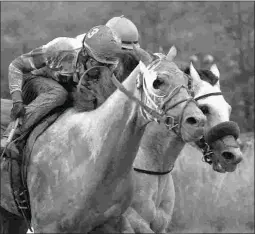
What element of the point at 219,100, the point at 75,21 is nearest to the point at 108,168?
the point at 219,100

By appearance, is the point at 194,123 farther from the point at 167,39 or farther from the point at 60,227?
the point at 167,39

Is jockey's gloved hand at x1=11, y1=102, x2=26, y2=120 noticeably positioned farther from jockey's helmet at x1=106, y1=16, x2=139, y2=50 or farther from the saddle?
jockey's helmet at x1=106, y1=16, x2=139, y2=50

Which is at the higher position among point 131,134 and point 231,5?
point 131,134

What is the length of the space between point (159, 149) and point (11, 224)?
1.76m

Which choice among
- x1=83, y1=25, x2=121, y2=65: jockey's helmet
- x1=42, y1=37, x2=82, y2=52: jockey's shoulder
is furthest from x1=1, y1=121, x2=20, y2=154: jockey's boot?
x1=83, y1=25, x2=121, y2=65: jockey's helmet

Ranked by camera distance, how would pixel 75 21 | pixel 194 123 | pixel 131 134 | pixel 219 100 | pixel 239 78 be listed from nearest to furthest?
pixel 194 123 < pixel 131 134 < pixel 219 100 < pixel 75 21 < pixel 239 78

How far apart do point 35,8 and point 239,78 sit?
3.95m

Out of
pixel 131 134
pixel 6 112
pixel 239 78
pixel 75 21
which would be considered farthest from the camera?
pixel 239 78

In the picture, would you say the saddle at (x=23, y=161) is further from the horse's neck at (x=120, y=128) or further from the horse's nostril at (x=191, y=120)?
the horse's nostril at (x=191, y=120)

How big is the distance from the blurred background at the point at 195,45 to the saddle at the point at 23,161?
7.16 m

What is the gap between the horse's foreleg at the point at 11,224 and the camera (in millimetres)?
9305

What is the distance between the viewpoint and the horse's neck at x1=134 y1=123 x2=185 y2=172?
8.62 metres

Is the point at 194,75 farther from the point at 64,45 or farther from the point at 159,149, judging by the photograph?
the point at 64,45

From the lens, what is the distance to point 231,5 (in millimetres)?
17938
